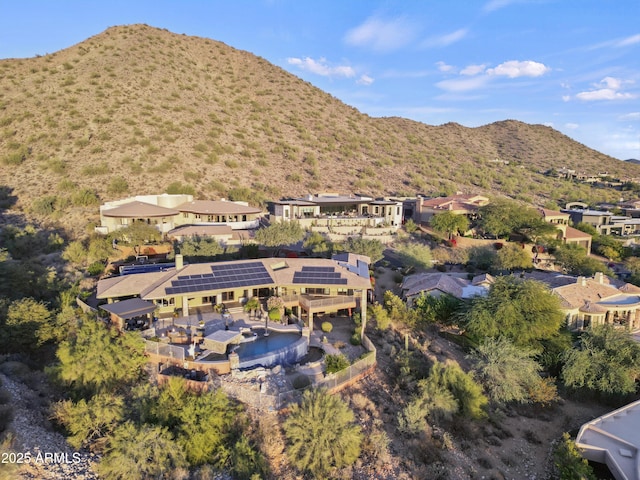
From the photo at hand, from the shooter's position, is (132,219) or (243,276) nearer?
(243,276)

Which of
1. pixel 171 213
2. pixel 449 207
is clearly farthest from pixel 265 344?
pixel 449 207

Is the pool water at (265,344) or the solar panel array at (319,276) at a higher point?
the solar panel array at (319,276)

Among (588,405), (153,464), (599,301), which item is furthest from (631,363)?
(153,464)

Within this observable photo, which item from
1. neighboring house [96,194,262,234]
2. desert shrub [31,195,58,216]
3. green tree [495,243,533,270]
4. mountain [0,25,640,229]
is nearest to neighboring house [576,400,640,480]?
green tree [495,243,533,270]

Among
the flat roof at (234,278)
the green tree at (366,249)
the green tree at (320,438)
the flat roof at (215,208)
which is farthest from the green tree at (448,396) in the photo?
the flat roof at (215,208)

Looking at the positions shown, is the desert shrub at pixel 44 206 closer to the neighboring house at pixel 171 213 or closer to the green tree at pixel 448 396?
the neighboring house at pixel 171 213

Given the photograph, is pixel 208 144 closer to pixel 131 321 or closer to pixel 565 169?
pixel 131 321

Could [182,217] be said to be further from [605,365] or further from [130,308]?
[605,365]
